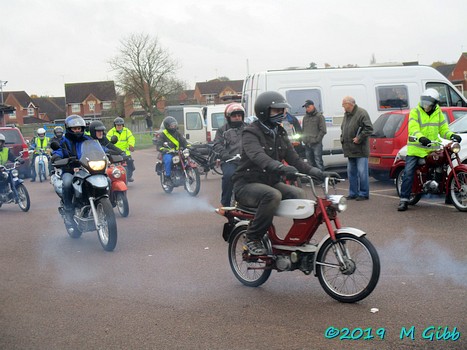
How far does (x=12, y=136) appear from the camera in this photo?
23.6 m

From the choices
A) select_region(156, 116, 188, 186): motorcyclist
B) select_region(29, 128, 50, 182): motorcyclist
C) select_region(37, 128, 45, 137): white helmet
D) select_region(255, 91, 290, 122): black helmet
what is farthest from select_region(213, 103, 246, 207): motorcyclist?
select_region(29, 128, 50, 182): motorcyclist

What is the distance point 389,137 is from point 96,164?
6.95 meters

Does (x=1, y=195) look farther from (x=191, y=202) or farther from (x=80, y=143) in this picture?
(x=80, y=143)

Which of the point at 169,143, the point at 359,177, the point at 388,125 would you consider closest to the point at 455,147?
the point at 359,177

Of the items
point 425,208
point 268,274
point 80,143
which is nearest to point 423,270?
point 268,274

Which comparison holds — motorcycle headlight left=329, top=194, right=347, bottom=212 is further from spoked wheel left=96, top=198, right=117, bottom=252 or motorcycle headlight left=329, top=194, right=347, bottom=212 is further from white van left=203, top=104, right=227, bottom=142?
white van left=203, top=104, right=227, bottom=142

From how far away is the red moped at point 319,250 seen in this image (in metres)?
5.63

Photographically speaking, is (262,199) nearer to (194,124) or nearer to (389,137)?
(389,137)

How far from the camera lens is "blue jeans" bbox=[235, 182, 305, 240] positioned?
6043 mm

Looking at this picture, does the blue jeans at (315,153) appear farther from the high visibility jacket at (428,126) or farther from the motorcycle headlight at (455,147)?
the motorcycle headlight at (455,147)

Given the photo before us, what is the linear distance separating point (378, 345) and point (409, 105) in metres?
12.9

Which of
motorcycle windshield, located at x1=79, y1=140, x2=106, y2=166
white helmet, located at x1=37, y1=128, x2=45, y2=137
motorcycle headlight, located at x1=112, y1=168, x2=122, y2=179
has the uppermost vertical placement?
white helmet, located at x1=37, y1=128, x2=45, y2=137

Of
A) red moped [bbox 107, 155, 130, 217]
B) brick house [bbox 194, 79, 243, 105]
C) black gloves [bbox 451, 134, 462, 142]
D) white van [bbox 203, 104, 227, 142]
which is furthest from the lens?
brick house [bbox 194, 79, 243, 105]

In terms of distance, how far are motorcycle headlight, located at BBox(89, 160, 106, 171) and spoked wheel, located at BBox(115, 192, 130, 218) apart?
104 inches
